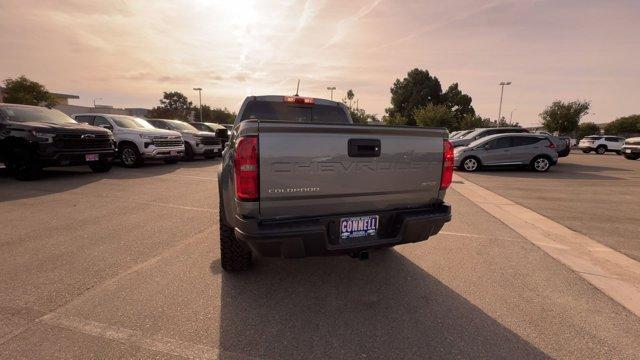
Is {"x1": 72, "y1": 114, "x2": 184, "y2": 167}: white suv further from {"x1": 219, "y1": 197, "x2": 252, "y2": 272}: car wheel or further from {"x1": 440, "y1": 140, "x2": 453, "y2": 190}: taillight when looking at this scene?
{"x1": 440, "y1": 140, "x2": 453, "y2": 190}: taillight

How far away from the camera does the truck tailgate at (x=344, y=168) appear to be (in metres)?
2.39

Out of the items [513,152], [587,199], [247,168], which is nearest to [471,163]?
[513,152]

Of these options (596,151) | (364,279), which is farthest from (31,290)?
(596,151)

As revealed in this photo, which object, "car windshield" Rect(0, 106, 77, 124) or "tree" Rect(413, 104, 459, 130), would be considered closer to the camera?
"car windshield" Rect(0, 106, 77, 124)

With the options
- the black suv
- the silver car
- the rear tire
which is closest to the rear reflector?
the black suv

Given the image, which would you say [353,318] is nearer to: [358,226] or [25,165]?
[358,226]

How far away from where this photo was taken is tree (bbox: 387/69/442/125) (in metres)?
55.5

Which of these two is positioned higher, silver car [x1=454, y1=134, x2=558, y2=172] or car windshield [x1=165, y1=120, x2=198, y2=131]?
car windshield [x1=165, y1=120, x2=198, y2=131]

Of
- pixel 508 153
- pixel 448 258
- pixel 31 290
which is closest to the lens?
pixel 31 290

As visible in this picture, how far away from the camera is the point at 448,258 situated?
12.8 ft

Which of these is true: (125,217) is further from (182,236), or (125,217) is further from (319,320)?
(319,320)

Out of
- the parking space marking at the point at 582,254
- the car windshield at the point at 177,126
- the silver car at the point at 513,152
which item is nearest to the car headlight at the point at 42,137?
the car windshield at the point at 177,126

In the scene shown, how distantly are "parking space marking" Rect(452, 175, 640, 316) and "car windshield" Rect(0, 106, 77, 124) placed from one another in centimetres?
1116

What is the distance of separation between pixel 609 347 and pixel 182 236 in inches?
179
